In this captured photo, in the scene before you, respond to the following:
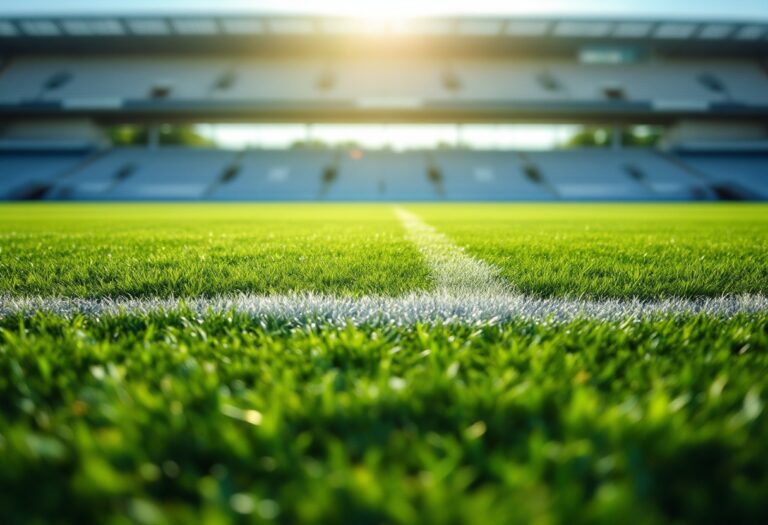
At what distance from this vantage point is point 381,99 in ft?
85.9

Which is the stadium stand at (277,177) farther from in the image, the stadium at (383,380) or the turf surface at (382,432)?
the turf surface at (382,432)

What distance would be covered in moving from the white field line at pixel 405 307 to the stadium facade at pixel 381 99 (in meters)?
21.8

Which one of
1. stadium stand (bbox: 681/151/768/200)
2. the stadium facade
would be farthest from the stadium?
stadium stand (bbox: 681/151/768/200)

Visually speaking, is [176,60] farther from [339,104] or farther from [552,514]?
[552,514]

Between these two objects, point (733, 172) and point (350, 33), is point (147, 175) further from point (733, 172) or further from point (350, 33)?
point (733, 172)

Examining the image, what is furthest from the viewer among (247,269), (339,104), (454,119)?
(454,119)

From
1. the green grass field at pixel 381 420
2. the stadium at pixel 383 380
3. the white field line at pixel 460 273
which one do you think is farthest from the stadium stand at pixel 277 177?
the green grass field at pixel 381 420

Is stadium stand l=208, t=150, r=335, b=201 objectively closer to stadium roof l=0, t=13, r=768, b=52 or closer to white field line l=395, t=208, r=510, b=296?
stadium roof l=0, t=13, r=768, b=52

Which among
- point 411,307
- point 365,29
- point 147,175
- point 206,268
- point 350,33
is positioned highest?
point 365,29

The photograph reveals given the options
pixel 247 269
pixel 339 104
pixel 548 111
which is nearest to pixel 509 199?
pixel 548 111

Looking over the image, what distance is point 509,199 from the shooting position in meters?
23.6

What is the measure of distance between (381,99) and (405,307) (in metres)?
26.0

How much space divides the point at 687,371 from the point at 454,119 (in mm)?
28443

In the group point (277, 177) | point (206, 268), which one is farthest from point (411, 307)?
point (277, 177)
